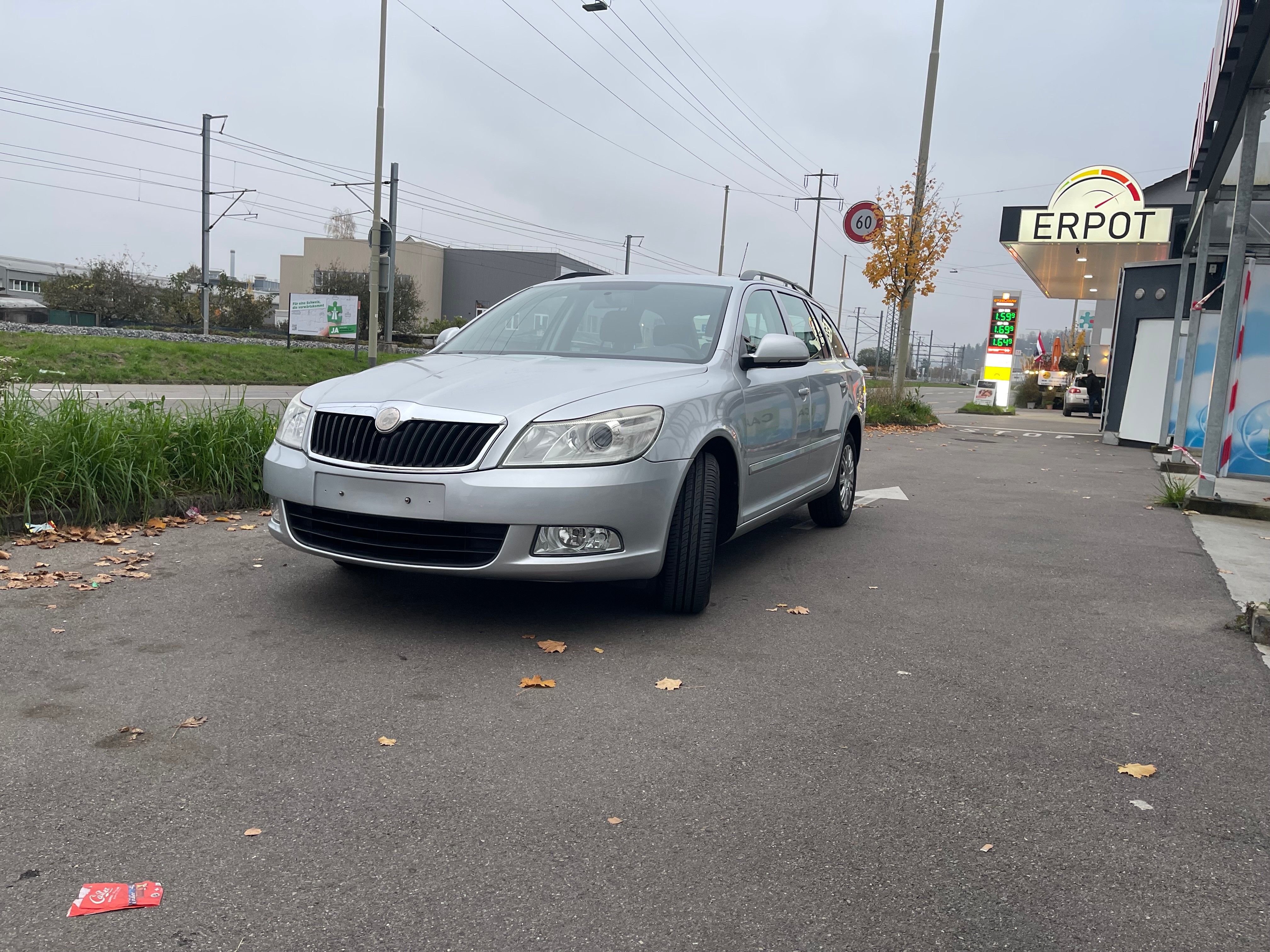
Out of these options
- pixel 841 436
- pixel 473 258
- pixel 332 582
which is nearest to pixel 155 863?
pixel 332 582

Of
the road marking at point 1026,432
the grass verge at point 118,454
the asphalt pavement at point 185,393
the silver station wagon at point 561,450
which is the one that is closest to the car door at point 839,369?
the silver station wagon at point 561,450

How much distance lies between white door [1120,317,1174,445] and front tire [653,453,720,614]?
48.0 feet

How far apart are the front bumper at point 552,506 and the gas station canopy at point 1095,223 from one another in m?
24.2

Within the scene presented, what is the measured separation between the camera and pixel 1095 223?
Answer: 88.3ft

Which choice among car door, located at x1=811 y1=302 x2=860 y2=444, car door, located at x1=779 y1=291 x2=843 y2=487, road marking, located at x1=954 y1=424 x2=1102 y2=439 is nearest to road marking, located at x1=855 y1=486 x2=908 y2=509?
car door, located at x1=811 y1=302 x2=860 y2=444

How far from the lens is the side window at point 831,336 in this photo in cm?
753

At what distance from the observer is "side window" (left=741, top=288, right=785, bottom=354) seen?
574 centimetres

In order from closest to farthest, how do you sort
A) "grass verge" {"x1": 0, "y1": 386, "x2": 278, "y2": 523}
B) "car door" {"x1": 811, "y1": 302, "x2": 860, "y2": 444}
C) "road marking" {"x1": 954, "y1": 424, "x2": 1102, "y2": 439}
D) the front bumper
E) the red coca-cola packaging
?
1. the red coca-cola packaging
2. the front bumper
3. "grass verge" {"x1": 0, "y1": 386, "x2": 278, "y2": 523}
4. "car door" {"x1": 811, "y1": 302, "x2": 860, "y2": 444}
5. "road marking" {"x1": 954, "y1": 424, "x2": 1102, "y2": 439}

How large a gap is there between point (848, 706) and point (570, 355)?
245 cm

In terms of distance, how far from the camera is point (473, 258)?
93.7m

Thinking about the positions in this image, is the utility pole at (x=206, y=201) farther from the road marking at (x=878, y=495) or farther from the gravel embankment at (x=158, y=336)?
the road marking at (x=878, y=495)

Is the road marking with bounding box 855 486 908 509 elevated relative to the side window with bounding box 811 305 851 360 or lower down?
lower down

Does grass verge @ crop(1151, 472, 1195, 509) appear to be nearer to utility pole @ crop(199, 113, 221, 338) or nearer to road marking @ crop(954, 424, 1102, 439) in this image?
road marking @ crop(954, 424, 1102, 439)

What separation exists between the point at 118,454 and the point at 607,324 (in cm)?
339
